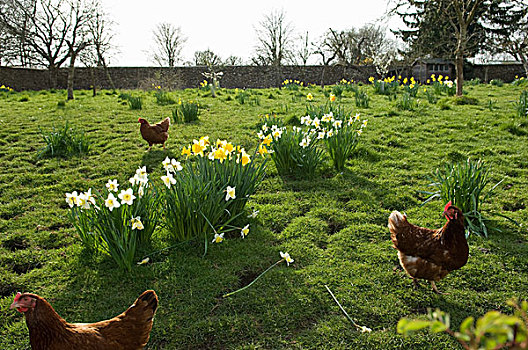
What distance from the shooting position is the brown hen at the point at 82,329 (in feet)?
6.31

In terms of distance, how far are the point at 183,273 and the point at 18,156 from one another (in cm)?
458

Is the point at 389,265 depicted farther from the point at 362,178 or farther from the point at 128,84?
the point at 128,84

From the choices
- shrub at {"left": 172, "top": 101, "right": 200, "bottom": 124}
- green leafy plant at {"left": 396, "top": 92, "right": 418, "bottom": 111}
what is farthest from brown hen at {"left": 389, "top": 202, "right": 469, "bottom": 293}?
green leafy plant at {"left": 396, "top": 92, "right": 418, "bottom": 111}

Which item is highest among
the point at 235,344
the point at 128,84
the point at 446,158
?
the point at 128,84

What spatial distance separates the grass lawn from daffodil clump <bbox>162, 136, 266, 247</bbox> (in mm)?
193

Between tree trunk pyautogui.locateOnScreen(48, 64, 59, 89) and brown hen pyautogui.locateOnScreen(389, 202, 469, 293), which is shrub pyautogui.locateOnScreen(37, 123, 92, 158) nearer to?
brown hen pyautogui.locateOnScreen(389, 202, 469, 293)

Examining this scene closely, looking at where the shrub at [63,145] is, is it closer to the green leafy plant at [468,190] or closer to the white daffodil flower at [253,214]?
the white daffodil flower at [253,214]

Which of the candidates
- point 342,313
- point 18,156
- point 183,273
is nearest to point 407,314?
point 342,313

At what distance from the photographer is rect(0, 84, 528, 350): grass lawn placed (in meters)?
2.54

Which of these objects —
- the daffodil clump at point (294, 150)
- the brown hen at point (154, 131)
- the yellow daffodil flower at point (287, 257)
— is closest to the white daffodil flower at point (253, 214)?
the yellow daffodil flower at point (287, 257)

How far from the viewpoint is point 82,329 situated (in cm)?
201

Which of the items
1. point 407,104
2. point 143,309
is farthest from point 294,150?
point 407,104

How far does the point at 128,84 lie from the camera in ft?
74.8

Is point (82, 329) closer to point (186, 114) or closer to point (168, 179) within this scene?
point (168, 179)
